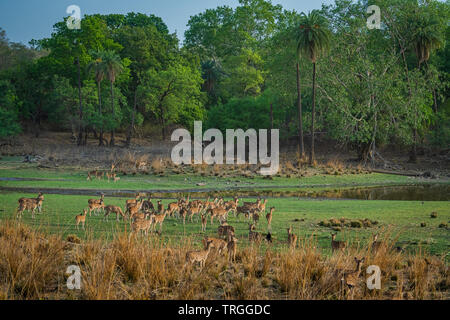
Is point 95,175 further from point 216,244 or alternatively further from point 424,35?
point 424,35

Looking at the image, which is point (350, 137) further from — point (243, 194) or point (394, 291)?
point (394, 291)

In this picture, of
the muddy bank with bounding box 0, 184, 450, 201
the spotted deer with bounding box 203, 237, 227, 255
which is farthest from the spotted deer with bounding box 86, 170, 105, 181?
the spotted deer with bounding box 203, 237, 227, 255

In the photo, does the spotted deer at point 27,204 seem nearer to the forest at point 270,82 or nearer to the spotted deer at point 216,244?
the spotted deer at point 216,244

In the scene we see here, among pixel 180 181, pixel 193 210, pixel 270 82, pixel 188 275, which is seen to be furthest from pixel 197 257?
pixel 270 82

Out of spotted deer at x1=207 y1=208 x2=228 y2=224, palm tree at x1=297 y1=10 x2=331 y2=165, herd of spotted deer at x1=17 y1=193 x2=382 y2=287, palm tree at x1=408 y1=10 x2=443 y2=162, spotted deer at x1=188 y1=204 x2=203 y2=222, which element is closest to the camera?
herd of spotted deer at x1=17 y1=193 x2=382 y2=287

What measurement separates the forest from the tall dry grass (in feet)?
119

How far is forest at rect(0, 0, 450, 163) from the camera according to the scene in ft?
147

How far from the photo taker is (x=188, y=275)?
7.72 metres

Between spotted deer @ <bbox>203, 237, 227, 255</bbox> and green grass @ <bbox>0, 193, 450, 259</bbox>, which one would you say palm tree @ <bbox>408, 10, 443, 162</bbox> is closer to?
green grass @ <bbox>0, 193, 450, 259</bbox>

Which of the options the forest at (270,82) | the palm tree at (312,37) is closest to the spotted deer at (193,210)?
the palm tree at (312,37)

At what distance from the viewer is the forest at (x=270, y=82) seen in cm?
4491

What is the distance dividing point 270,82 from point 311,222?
44.1 metres

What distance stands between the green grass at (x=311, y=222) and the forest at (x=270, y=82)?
2518cm

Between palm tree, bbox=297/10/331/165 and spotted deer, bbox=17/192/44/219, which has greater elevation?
palm tree, bbox=297/10/331/165
